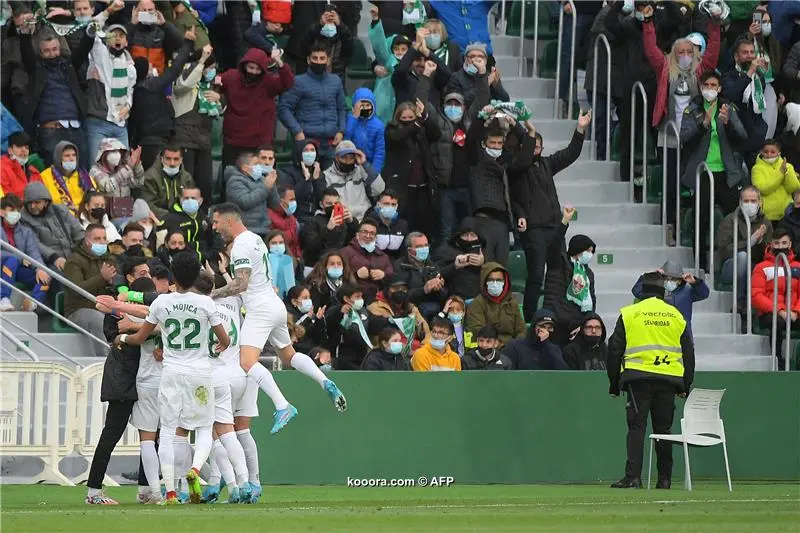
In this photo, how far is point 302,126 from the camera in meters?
23.4

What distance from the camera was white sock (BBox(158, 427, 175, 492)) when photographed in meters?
14.5

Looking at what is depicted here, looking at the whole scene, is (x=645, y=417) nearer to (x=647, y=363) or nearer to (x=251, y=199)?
(x=647, y=363)

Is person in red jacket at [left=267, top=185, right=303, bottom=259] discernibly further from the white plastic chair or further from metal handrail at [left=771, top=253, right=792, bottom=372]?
metal handrail at [left=771, top=253, right=792, bottom=372]

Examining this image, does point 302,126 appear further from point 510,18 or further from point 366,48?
point 510,18

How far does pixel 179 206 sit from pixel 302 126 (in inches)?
103

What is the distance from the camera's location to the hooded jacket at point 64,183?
21266 mm

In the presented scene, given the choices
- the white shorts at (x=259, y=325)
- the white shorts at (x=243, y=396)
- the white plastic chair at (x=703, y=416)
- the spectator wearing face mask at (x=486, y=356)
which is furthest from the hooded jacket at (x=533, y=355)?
the white shorts at (x=243, y=396)

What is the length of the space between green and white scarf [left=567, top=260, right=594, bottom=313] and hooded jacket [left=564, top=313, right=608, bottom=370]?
816mm

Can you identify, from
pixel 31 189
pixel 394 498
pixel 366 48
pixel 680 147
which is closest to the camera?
pixel 394 498

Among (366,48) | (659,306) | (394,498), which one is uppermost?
(366,48)

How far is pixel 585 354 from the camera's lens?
21.0m

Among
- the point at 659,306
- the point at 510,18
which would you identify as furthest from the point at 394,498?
the point at 510,18

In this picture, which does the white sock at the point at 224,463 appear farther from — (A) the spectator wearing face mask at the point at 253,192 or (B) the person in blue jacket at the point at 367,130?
(B) the person in blue jacket at the point at 367,130

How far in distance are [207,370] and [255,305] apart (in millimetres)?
1139
